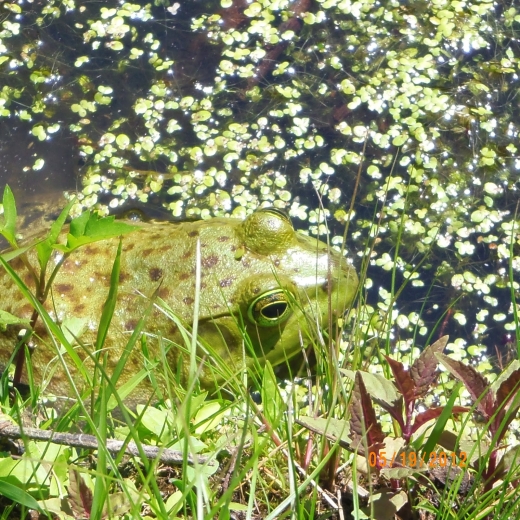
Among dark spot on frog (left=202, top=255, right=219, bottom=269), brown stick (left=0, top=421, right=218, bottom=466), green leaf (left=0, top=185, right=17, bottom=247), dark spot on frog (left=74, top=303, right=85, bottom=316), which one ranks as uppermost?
green leaf (left=0, top=185, right=17, bottom=247)

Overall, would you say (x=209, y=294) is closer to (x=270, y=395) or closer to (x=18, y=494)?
(x=270, y=395)

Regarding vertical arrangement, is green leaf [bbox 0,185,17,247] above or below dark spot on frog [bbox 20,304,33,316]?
above

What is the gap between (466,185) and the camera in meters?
3.23

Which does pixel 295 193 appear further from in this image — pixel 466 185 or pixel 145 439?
pixel 145 439

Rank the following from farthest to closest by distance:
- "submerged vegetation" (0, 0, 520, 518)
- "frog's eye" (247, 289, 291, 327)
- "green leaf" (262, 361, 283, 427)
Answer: "submerged vegetation" (0, 0, 520, 518), "frog's eye" (247, 289, 291, 327), "green leaf" (262, 361, 283, 427)

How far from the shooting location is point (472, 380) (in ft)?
5.24

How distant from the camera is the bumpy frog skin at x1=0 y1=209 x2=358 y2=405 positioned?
8.22ft

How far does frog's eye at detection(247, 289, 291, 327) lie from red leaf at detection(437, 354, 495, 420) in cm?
90

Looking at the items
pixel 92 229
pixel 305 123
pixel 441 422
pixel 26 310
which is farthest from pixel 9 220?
pixel 305 123

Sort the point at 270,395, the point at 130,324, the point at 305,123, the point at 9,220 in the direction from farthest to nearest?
1. the point at 305,123
2. the point at 130,324
3. the point at 270,395
4. the point at 9,220
